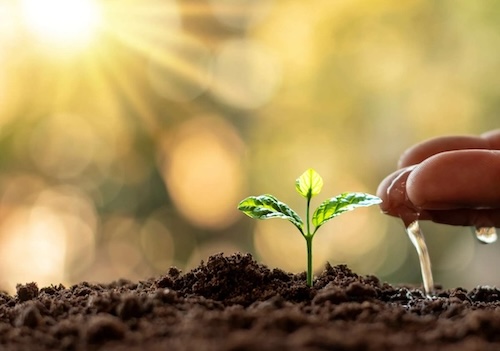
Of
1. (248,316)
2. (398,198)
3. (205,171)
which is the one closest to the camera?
(248,316)

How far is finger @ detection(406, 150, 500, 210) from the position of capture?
1.23 metres

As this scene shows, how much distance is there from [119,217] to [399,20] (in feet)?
8.01

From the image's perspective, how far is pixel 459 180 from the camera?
1.22 m

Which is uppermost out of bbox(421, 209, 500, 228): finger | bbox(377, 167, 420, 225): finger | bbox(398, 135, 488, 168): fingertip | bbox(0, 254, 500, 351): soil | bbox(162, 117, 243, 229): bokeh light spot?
bbox(162, 117, 243, 229): bokeh light spot

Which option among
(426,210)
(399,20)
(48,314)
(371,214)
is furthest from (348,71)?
(48,314)

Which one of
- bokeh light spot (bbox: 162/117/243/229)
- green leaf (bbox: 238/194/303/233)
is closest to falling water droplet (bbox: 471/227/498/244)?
green leaf (bbox: 238/194/303/233)

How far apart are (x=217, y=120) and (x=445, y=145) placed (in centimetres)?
316

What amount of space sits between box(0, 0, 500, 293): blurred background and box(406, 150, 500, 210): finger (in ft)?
10.2

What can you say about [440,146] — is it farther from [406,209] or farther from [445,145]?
[406,209]

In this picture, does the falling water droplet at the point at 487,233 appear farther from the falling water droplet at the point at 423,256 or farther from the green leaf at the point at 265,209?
the green leaf at the point at 265,209

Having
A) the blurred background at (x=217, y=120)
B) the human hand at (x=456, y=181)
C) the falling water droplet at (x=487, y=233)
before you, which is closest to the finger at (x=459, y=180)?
the human hand at (x=456, y=181)

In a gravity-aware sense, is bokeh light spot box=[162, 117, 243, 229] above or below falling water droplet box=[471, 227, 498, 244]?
above

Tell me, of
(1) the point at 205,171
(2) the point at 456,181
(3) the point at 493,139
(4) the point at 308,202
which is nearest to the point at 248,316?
(4) the point at 308,202

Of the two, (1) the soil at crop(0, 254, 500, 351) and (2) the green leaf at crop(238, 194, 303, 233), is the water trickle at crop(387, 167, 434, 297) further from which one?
(2) the green leaf at crop(238, 194, 303, 233)
